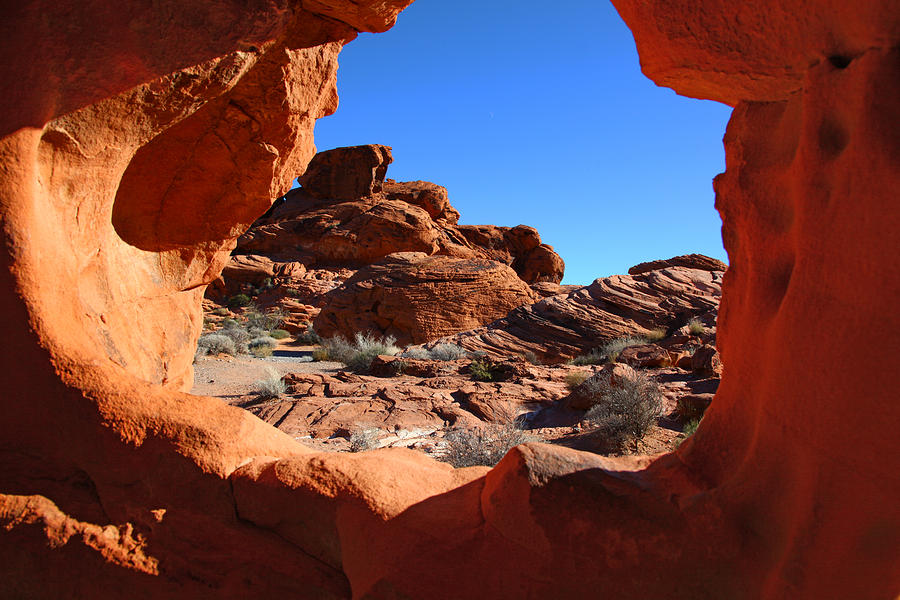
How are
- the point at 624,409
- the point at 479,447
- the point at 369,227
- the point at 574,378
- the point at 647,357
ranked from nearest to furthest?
the point at 479,447 → the point at 624,409 → the point at 574,378 → the point at 647,357 → the point at 369,227

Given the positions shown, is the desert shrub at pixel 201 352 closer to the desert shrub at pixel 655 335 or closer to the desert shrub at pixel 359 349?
the desert shrub at pixel 359 349

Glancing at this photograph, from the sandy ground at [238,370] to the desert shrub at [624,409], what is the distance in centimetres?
518

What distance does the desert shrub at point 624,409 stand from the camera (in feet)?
17.3

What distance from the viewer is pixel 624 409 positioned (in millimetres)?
5535

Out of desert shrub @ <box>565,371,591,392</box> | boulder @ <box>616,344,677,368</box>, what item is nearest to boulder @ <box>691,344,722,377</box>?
boulder @ <box>616,344,677,368</box>

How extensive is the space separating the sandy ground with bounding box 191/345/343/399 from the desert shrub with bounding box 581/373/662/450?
204 inches

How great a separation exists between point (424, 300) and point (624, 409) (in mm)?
9331

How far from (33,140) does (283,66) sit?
2.02m

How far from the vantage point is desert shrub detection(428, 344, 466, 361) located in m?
10.9

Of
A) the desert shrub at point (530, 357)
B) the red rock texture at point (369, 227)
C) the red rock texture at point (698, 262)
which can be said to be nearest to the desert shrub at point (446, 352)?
the desert shrub at point (530, 357)

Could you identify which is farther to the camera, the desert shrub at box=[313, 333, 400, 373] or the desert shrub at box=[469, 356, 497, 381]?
the desert shrub at box=[313, 333, 400, 373]

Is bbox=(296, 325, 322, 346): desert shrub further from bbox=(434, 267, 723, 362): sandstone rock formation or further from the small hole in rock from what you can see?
the small hole in rock

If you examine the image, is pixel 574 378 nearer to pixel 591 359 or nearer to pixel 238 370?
pixel 591 359

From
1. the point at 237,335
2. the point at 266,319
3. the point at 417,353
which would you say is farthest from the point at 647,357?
the point at 266,319
